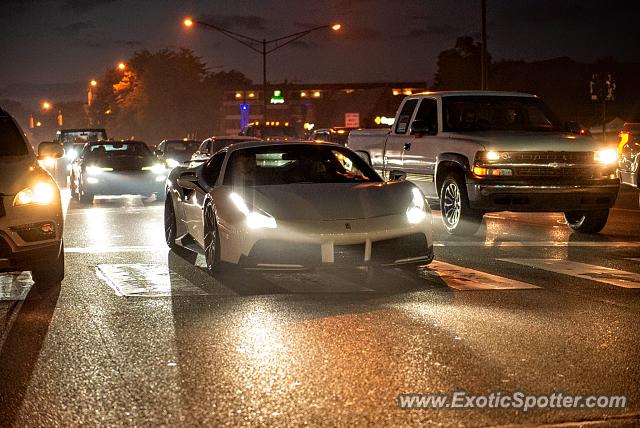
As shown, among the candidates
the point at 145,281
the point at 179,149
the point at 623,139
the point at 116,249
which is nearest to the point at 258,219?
the point at 145,281

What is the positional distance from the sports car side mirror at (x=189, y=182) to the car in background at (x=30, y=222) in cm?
223

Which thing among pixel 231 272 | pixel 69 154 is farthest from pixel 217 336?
pixel 69 154

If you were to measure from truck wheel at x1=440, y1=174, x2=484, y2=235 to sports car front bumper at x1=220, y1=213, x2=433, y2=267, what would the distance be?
5.39 metres

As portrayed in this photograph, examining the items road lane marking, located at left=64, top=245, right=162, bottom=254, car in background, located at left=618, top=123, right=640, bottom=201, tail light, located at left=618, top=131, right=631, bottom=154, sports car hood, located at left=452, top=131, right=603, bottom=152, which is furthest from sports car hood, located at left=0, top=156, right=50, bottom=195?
tail light, located at left=618, top=131, right=631, bottom=154

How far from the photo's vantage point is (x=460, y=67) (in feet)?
425

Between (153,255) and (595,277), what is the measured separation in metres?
5.12

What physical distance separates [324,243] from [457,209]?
610cm

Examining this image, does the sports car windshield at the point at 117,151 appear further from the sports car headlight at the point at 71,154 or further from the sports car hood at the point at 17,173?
the sports car hood at the point at 17,173

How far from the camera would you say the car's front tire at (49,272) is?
32.7ft

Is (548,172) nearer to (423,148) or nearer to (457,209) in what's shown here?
(457,209)

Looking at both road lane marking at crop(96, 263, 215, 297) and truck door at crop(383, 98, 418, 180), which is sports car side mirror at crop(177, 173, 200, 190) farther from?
truck door at crop(383, 98, 418, 180)

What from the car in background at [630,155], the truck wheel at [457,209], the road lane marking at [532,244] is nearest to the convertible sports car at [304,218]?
the road lane marking at [532,244]

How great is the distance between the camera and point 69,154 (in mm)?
39562

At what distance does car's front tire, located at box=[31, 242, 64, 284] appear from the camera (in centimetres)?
995
